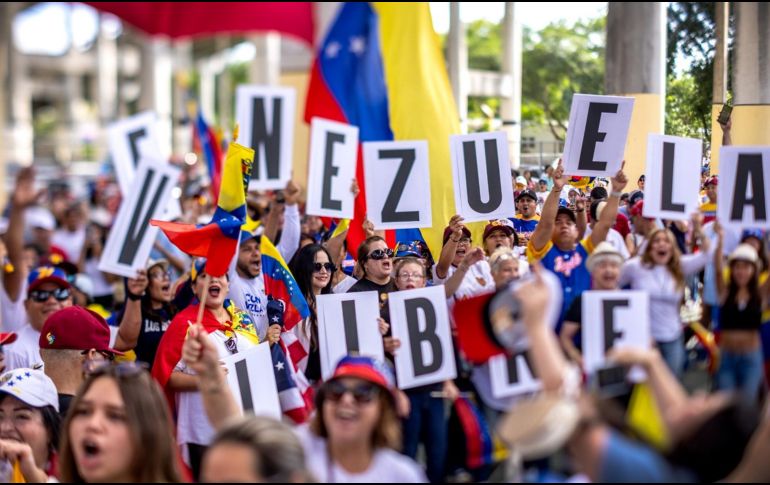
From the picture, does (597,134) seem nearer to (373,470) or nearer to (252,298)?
(252,298)

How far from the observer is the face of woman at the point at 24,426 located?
5.16 meters

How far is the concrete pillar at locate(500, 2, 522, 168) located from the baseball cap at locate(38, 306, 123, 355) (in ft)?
13.2

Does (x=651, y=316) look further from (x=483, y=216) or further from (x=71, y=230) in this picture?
(x=71, y=230)

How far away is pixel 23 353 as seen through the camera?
23.7ft

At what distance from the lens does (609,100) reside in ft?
24.0

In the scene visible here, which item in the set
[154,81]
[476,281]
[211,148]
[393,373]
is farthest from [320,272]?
[154,81]

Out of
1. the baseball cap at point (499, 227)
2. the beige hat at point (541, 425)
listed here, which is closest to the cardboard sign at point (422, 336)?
the baseball cap at point (499, 227)

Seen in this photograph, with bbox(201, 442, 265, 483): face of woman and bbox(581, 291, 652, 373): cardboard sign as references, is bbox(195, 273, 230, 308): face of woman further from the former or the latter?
bbox(201, 442, 265, 483): face of woman

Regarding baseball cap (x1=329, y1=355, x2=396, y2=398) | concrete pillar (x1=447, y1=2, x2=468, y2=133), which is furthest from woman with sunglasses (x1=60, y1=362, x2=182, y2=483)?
concrete pillar (x1=447, y1=2, x2=468, y2=133)

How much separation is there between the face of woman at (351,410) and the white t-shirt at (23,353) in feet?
10.0

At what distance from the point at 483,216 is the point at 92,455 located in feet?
13.4

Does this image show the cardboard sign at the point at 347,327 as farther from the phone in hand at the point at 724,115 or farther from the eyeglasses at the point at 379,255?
the phone in hand at the point at 724,115

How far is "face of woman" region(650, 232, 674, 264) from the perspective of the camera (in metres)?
5.62

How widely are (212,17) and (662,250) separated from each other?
24.0m
